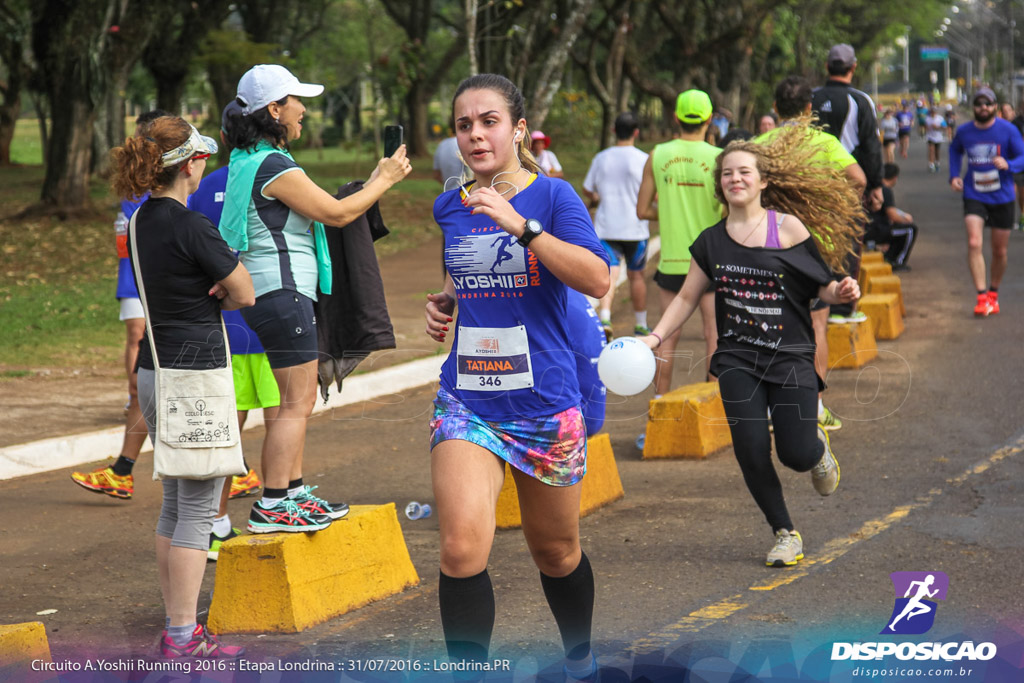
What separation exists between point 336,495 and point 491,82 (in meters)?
3.72

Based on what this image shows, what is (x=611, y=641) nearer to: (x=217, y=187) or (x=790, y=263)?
(x=790, y=263)

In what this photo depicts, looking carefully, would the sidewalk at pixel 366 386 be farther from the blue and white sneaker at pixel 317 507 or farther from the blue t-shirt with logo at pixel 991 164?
the blue t-shirt with logo at pixel 991 164

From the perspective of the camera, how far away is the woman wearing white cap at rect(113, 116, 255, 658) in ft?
14.6

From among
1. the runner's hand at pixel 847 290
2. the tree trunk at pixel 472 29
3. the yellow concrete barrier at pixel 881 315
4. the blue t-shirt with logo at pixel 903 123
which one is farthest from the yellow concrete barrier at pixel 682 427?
the blue t-shirt with logo at pixel 903 123

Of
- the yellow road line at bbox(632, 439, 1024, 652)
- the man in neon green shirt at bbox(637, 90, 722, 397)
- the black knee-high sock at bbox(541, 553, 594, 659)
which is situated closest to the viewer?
the black knee-high sock at bbox(541, 553, 594, 659)

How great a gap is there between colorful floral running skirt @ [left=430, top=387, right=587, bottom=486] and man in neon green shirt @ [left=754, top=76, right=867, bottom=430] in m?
3.44

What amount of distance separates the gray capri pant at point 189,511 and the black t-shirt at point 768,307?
2.38 metres

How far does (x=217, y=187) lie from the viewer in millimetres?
5734

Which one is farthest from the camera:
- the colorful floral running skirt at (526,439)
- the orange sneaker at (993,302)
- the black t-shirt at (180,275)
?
the orange sneaker at (993,302)

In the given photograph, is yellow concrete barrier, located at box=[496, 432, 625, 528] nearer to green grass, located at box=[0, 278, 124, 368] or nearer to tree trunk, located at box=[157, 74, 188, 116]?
green grass, located at box=[0, 278, 124, 368]

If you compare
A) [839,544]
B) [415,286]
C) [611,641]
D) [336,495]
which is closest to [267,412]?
[336,495]

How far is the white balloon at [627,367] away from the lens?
14.8 feet

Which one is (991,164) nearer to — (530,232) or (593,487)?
(593,487)

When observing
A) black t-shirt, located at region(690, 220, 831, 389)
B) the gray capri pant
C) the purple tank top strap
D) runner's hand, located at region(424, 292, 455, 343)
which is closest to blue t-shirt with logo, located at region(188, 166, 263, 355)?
the gray capri pant
